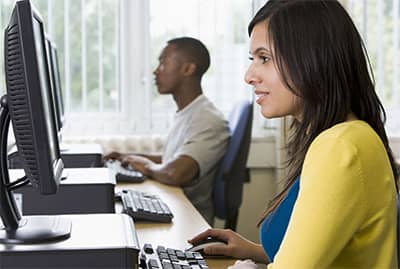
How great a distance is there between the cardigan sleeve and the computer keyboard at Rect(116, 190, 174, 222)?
38.2 inches

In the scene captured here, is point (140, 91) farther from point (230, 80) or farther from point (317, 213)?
point (317, 213)

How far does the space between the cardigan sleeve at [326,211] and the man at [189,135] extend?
185cm

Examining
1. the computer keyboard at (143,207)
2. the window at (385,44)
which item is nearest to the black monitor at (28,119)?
the computer keyboard at (143,207)

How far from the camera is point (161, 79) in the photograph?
3545 millimetres

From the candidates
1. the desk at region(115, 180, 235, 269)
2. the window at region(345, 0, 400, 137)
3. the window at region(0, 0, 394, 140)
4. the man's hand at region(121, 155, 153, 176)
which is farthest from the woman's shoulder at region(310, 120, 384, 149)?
the window at region(345, 0, 400, 137)

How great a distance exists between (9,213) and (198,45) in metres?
2.36

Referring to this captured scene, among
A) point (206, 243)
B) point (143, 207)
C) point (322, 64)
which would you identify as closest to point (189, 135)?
point (143, 207)

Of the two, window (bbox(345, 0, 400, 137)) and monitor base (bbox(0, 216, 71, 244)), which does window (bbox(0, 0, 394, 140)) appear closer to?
window (bbox(345, 0, 400, 137))

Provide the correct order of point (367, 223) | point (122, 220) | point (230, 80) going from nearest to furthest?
point (367, 223) < point (122, 220) < point (230, 80)

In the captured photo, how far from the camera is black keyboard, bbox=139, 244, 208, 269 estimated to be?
1.44 meters

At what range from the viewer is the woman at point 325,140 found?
3.89ft

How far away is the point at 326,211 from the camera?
1.17 meters

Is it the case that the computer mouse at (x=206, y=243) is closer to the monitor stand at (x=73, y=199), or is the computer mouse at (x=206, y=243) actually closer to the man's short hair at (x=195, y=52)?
the monitor stand at (x=73, y=199)

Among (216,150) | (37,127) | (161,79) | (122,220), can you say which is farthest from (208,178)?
(37,127)
